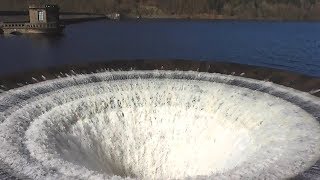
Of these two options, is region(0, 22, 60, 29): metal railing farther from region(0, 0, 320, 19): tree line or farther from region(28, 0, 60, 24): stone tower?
region(0, 0, 320, 19): tree line

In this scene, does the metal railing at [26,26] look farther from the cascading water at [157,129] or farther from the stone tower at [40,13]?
the cascading water at [157,129]

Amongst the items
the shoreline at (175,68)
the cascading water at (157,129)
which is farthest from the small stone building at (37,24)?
the cascading water at (157,129)

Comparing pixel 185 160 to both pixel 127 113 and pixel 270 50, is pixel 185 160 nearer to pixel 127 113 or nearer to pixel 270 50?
pixel 127 113

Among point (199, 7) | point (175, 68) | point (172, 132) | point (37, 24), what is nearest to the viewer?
point (172, 132)

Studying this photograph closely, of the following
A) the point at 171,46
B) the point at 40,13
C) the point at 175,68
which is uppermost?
the point at 175,68

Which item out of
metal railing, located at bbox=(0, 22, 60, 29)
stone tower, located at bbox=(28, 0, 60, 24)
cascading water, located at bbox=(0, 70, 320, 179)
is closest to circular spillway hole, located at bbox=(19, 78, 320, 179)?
cascading water, located at bbox=(0, 70, 320, 179)

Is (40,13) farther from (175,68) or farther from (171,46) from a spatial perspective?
(175,68)

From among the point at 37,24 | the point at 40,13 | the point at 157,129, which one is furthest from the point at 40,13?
the point at 157,129
